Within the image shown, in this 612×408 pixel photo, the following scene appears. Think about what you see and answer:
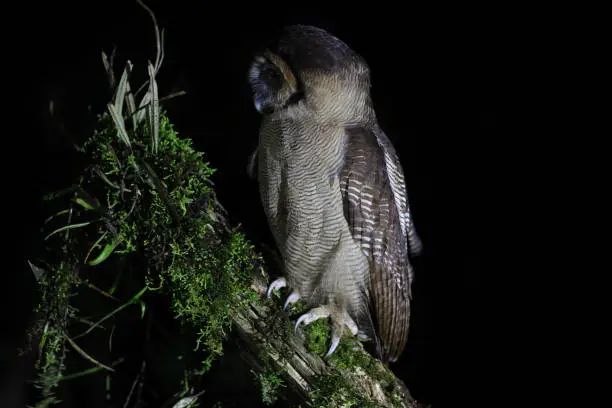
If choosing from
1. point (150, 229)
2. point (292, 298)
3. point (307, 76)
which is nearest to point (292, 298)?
point (292, 298)

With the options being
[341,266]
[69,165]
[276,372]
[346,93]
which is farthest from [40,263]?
[346,93]

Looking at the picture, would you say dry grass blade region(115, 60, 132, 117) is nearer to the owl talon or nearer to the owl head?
the owl head

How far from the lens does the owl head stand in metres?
1.23

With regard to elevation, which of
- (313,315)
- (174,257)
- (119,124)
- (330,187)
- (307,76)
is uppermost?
(307,76)

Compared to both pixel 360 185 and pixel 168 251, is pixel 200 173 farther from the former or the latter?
pixel 360 185

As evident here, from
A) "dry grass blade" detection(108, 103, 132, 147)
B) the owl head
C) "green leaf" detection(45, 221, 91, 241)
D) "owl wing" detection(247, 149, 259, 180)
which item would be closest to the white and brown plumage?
the owl head

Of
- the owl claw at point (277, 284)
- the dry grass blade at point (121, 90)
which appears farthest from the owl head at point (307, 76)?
the owl claw at point (277, 284)

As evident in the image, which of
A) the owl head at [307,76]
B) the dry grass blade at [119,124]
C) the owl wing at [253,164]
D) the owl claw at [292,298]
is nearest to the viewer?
the dry grass blade at [119,124]

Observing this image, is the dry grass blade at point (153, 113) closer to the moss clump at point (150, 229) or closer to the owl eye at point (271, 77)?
the moss clump at point (150, 229)

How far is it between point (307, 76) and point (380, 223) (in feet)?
1.32

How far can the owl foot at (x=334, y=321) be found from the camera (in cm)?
132

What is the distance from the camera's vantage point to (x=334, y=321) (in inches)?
54.0

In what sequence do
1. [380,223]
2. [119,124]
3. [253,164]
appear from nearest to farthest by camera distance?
[119,124] → [380,223] → [253,164]

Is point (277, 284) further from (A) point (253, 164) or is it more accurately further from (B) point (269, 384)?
(A) point (253, 164)
